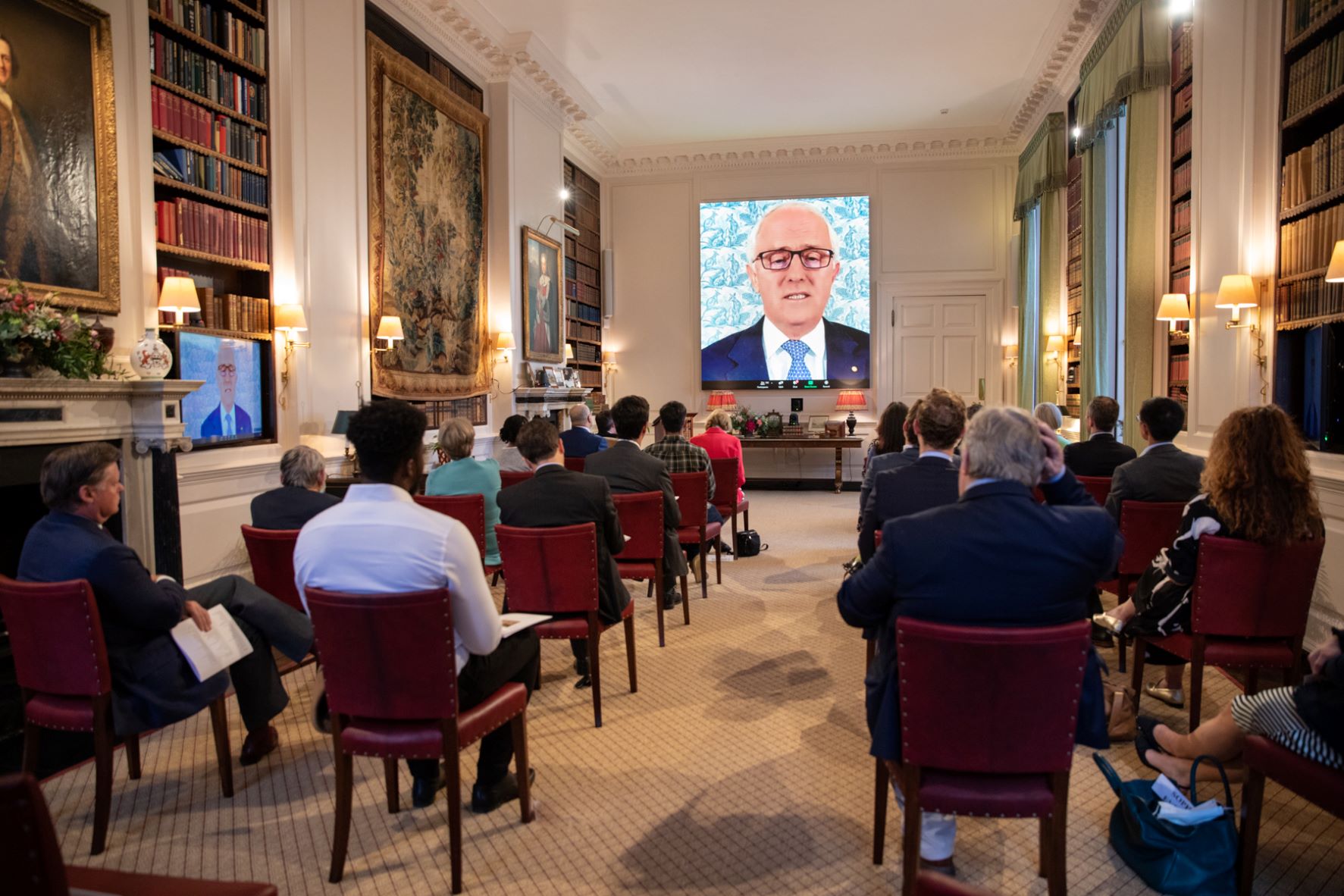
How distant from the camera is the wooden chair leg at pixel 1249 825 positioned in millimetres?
2100

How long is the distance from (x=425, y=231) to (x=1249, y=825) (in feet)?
22.2

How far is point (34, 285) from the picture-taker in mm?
3736

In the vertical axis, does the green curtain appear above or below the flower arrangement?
above

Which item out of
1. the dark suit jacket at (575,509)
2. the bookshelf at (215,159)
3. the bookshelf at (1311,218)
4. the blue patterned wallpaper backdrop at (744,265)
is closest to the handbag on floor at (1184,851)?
the dark suit jacket at (575,509)

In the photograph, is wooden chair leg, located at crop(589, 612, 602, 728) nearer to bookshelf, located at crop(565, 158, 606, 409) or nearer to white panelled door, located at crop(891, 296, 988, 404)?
bookshelf, located at crop(565, 158, 606, 409)

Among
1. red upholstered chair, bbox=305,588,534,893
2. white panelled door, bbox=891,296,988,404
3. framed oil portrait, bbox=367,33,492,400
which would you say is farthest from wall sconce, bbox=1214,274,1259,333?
white panelled door, bbox=891,296,988,404

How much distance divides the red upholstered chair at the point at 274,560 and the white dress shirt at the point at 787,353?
913 centimetres

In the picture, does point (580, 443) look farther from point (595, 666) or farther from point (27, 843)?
point (27, 843)

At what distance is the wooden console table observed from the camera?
10969mm

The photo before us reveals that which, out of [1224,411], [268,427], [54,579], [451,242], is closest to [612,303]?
[451,242]

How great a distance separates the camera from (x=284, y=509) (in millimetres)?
3428

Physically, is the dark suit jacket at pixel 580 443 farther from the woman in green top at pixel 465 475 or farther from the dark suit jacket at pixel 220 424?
the dark suit jacket at pixel 220 424

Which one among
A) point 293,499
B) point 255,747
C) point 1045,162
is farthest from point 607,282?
point 255,747

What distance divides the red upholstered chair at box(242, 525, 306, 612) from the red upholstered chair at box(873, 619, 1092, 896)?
2381 millimetres
